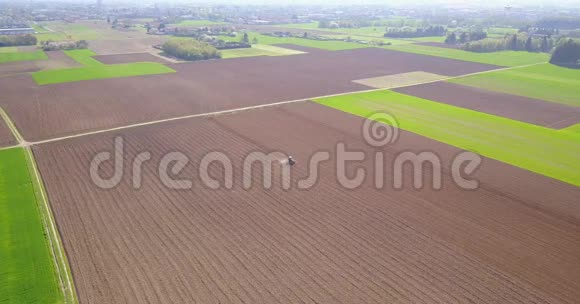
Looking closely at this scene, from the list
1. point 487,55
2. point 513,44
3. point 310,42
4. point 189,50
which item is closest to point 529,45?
point 513,44

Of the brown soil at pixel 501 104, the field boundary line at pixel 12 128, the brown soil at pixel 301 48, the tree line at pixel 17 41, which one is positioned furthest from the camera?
the brown soil at pixel 301 48

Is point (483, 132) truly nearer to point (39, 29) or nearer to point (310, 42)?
point (310, 42)

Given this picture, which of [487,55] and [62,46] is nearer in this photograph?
[62,46]

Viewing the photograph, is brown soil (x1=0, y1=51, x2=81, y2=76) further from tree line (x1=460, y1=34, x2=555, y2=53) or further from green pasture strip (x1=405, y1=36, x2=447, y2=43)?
green pasture strip (x1=405, y1=36, x2=447, y2=43)

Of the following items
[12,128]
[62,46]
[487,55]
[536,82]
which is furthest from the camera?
[487,55]

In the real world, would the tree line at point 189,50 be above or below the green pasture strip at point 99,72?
above

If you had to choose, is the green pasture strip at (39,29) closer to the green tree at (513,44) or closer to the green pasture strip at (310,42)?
the green pasture strip at (310,42)

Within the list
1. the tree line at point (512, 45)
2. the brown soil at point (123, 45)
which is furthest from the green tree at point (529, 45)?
the brown soil at point (123, 45)
